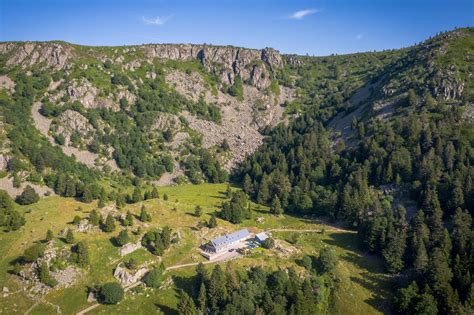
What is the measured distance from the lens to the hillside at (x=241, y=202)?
268ft

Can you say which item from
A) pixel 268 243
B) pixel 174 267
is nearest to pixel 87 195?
pixel 174 267

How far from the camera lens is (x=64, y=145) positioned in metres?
163

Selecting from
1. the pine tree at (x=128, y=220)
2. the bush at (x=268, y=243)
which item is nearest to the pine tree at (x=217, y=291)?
the bush at (x=268, y=243)

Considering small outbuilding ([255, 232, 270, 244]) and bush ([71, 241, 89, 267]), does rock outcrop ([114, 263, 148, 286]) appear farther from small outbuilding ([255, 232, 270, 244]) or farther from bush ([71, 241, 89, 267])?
small outbuilding ([255, 232, 270, 244])

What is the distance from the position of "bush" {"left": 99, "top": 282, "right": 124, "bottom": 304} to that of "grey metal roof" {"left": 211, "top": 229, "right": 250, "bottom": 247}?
27.2 m

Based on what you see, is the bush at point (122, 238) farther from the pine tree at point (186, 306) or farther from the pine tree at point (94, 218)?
the pine tree at point (186, 306)

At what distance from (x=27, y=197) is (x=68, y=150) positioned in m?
55.8

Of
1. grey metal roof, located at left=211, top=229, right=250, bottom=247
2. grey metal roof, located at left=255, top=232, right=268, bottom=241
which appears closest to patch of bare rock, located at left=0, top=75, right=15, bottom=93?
grey metal roof, located at left=211, top=229, right=250, bottom=247

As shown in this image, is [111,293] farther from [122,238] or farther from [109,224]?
[109,224]

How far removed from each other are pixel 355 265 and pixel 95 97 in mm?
154743

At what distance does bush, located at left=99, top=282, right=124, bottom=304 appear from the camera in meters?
77.4

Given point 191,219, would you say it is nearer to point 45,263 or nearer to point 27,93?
point 45,263

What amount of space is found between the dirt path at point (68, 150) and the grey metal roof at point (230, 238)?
278ft

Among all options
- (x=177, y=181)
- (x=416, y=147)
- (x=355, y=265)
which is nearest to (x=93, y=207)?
(x=177, y=181)
